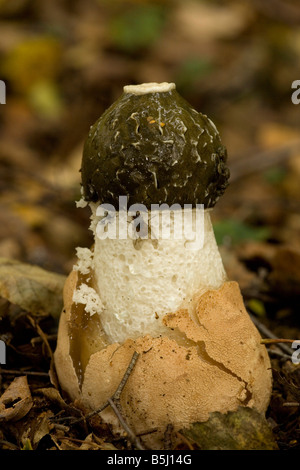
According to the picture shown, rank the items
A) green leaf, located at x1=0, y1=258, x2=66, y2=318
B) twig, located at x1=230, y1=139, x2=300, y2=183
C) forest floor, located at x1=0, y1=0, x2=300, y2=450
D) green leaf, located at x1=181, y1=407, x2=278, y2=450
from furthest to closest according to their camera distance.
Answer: twig, located at x1=230, y1=139, x2=300, y2=183 < green leaf, located at x1=0, y1=258, x2=66, y2=318 < forest floor, located at x1=0, y1=0, x2=300, y2=450 < green leaf, located at x1=181, y1=407, x2=278, y2=450

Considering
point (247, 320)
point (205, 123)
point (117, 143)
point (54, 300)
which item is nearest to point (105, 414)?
point (247, 320)

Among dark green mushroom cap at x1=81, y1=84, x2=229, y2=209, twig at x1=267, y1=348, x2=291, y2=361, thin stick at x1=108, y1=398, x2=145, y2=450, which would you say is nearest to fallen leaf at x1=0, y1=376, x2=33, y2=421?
thin stick at x1=108, y1=398, x2=145, y2=450

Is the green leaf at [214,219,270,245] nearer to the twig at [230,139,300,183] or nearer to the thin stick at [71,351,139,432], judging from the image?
the twig at [230,139,300,183]

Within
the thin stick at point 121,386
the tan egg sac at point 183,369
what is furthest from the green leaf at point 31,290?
the thin stick at point 121,386

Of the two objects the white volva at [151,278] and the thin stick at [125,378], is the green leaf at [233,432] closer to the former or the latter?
the thin stick at [125,378]

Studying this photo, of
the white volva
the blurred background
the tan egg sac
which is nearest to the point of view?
the tan egg sac

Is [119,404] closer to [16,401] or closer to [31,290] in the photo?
[16,401]
